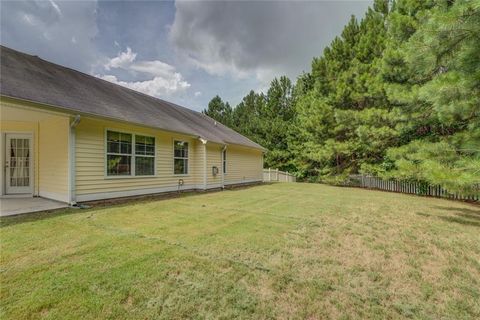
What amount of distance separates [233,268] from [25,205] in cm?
657

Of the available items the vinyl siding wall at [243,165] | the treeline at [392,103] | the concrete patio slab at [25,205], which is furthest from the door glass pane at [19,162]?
the treeline at [392,103]

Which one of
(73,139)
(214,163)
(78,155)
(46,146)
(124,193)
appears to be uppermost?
(73,139)

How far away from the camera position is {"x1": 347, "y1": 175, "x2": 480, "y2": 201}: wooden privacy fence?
1054 cm

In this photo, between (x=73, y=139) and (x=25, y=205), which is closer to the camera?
(x=25, y=205)

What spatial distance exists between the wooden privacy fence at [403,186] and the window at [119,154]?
12063mm

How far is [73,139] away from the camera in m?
6.44

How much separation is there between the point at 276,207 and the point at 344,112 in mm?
9022

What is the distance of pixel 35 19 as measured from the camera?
904cm

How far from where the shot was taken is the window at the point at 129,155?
7.55 m

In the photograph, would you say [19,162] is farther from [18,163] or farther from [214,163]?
[214,163]

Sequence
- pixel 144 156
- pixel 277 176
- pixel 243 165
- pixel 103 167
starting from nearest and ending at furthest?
pixel 103 167
pixel 144 156
pixel 243 165
pixel 277 176

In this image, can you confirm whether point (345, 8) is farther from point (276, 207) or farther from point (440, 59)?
point (276, 207)

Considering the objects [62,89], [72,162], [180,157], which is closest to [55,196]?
[72,162]

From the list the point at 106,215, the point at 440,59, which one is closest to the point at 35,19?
the point at 106,215
